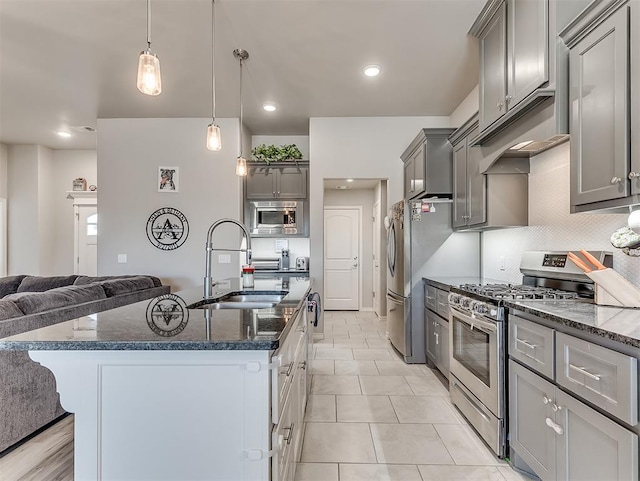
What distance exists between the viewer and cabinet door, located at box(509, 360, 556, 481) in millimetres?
1578

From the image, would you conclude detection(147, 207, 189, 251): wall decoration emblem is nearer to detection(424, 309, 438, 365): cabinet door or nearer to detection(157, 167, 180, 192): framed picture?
detection(157, 167, 180, 192): framed picture

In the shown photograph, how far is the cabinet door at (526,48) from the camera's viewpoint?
1840 millimetres

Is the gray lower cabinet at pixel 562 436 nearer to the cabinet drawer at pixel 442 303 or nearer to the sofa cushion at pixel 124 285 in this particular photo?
the cabinet drawer at pixel 442 303

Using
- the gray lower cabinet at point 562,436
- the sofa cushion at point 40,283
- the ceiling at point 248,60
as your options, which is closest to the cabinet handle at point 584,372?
the gray lower cabinet at point 562,436

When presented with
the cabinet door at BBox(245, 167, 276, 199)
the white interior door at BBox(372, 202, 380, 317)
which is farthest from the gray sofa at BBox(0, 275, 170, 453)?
the white interior door at BBox(372, 202, 380, 317)

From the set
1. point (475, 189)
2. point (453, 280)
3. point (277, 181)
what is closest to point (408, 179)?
point (475, 189)

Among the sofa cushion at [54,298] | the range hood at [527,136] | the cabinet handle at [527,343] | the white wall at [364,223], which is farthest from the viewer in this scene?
the white wall at [364,223]

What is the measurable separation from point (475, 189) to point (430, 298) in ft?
3.66

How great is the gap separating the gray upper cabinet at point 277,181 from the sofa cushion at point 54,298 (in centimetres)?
264

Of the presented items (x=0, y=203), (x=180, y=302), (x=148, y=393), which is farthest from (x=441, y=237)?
(x=0, y=203)

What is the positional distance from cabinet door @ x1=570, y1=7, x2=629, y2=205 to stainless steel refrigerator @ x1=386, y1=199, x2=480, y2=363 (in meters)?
1.86

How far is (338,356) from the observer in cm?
391

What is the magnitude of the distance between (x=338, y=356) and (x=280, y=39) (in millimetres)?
3175

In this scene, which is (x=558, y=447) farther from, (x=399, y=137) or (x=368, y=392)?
(x=399, y=137)
